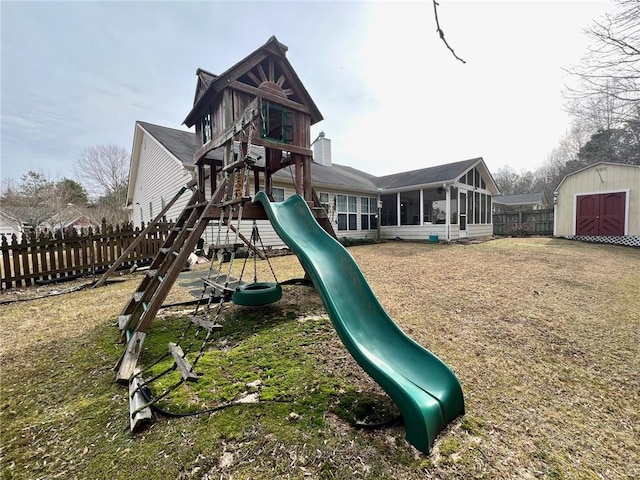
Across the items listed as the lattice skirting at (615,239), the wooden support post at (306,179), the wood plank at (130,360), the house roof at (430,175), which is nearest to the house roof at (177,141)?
the wooden support post at (306,179)

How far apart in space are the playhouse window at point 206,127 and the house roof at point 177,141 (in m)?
5.16

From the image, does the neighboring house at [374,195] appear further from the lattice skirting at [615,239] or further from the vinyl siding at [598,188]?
the lattice skirting at [615,239]

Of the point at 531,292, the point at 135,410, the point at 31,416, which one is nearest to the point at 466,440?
the point at 135,410

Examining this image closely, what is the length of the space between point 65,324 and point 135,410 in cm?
305

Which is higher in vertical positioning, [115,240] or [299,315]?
[115,240]

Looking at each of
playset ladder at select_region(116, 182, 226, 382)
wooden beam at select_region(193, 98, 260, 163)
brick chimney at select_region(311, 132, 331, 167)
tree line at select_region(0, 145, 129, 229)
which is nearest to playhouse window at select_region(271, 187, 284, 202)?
brick chimney at select_region(311, 132, 331, 167)

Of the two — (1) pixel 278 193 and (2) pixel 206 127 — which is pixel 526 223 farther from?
(2) pixel 206 127

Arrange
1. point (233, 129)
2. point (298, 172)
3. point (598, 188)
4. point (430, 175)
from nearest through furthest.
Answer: point (233, 129), point (298, 172), point (598, 188), point (430, 175)

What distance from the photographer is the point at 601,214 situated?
13.4 meters

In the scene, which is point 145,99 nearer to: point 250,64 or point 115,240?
point 115,240

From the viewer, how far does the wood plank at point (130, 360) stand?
2479mm

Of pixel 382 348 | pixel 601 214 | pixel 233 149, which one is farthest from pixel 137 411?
pixel 601 214

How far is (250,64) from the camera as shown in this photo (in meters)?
4.21

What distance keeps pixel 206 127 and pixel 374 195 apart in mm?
12571
